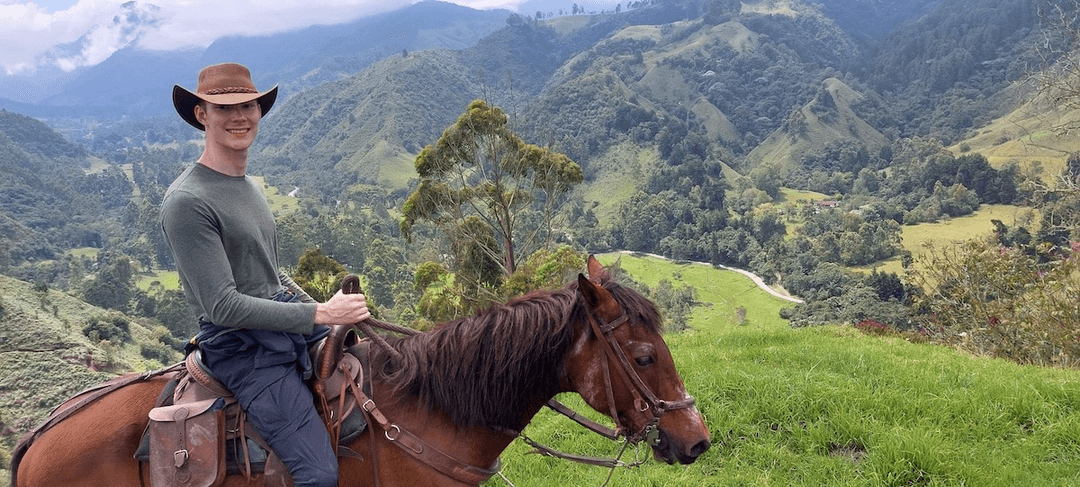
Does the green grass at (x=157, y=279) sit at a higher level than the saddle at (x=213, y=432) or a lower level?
lower

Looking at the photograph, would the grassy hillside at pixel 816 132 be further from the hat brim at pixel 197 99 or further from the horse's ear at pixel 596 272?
the hat brim at pixel 197 99

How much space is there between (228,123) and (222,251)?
600mm

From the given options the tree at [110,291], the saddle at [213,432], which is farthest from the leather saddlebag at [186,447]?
the tree at [110,291]

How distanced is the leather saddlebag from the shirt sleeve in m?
0.54

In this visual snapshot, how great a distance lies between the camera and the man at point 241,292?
7.37ft

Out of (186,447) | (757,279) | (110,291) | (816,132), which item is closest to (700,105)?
(816,132)

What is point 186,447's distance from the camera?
8.02ft

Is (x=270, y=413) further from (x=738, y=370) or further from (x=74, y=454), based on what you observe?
(x=738, y=370)

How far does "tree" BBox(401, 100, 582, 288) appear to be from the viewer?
60.9 ft

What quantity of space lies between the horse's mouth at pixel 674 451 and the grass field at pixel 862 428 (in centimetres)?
180

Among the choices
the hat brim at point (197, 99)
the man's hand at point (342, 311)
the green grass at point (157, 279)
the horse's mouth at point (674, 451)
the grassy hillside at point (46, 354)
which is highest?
the hat brim at point (197, 99)

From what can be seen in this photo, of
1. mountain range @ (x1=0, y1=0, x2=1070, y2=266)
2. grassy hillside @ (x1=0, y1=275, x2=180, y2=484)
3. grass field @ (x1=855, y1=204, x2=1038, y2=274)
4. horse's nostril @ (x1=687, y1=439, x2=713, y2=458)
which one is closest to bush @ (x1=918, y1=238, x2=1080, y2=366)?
horse's nostril @ (x1=687, y1=439, x2=713, y2=458)

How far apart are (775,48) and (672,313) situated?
145716 millimetres

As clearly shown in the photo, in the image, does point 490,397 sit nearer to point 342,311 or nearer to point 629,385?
point 629,385
